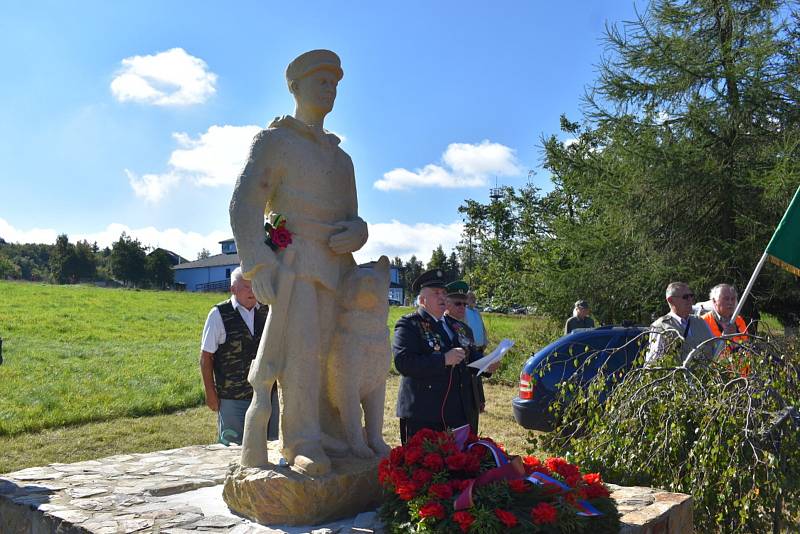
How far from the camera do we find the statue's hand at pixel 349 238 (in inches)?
140

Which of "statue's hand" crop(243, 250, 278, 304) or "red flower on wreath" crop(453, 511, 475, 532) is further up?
"statue's hand" crop(243, 250, 278, 304)

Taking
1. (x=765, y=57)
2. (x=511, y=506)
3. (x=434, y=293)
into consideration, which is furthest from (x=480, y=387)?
(x=765, y=57)

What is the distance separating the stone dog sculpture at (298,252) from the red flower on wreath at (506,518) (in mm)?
1002

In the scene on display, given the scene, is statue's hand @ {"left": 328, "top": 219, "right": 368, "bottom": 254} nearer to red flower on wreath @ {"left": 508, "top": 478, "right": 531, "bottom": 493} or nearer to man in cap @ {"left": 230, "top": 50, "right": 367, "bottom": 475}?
man in cap @ {"left": 230, "top": 50, "right": 367, "bottom": 475}

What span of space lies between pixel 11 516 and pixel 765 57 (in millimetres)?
10863

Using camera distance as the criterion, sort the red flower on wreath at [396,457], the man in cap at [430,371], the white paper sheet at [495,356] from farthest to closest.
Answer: the man in cap at [430,371] → the white paper sheet at [495,356] → the red flower on wreath at [396,457]

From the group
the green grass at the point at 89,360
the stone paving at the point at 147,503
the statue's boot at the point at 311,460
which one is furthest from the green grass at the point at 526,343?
the statue's boot at the point at 311,460

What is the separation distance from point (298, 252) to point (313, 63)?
102cm

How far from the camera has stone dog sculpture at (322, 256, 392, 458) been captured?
11.8ft

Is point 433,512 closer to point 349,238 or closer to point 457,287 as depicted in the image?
point 349,238


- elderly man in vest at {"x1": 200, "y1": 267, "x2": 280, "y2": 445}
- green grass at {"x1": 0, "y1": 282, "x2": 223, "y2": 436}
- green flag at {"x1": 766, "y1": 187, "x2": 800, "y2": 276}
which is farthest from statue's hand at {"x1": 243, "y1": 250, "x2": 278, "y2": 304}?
green grass at {"x1": 0, "y1": 282, "x2": 223, "y2": 436}

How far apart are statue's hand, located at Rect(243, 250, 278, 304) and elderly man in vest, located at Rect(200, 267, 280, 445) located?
1706 mm

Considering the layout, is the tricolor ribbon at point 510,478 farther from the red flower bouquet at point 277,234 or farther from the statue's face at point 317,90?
the statue's face at point 317,90

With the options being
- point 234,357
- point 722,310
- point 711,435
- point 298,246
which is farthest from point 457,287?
point 711,435
